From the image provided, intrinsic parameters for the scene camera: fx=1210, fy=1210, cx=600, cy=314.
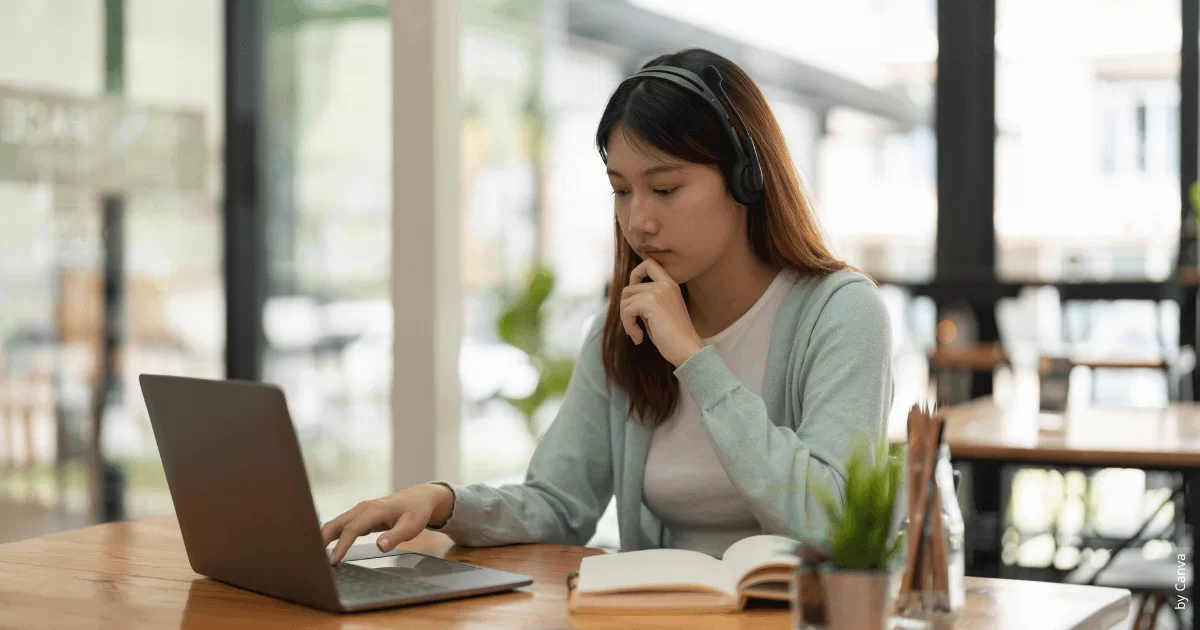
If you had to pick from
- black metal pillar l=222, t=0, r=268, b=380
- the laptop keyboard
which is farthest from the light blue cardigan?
black metal pillar l=222, t=0, r=268, b=380

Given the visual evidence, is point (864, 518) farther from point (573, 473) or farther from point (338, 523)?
point (573, 473)

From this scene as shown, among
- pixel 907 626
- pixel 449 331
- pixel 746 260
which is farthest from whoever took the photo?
pixel 449 331

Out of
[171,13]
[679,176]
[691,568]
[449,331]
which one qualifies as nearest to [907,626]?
[691,568]

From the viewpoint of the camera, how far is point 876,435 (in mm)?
1476

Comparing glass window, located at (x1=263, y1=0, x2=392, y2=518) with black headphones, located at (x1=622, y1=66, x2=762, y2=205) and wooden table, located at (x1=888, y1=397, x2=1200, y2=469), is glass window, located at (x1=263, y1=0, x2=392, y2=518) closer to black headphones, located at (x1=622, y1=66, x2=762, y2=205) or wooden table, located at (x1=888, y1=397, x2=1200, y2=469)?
wooden table, located at (x1=888, y1=397, x2=1200, y2=469)

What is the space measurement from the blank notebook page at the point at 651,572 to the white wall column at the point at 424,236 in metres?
2.36

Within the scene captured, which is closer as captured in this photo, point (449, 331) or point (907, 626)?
point (907, 626)

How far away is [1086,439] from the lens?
8.29ft

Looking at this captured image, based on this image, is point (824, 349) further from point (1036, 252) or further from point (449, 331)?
point (1036, 252)

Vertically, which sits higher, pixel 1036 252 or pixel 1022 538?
pixel 1036 252

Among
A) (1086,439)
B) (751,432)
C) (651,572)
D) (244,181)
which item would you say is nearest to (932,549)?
(651,572)

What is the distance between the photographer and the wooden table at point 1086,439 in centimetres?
235

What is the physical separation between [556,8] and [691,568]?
3.53 m

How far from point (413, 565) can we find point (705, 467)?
439 millimetres
